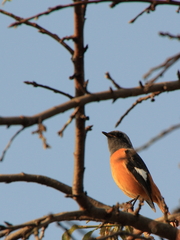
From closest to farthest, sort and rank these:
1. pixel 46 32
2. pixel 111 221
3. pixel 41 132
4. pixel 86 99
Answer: pixel 41 132 < pixel 86 99 < pixel 46 32 < pixel 111 221

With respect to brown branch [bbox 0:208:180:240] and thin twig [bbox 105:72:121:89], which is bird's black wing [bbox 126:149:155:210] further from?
thin twig [bbox 105:72:121:89]

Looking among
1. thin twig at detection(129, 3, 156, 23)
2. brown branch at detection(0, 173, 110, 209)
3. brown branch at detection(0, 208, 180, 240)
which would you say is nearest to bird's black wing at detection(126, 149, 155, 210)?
brown branch at detection(0, 208, 180, 240)

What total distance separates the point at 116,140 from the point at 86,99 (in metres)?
7.09

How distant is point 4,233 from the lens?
338cm

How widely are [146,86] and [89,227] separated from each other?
256 cm

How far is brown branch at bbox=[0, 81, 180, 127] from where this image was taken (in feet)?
7.36

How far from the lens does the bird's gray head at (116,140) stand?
31.0ft

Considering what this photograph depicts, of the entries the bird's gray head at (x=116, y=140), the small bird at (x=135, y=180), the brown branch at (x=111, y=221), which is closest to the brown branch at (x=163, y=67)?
the brown branch at (x=111, y=221)

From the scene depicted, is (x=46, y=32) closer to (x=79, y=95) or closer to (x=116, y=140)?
(x=79, y=95)

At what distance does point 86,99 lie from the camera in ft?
8.30

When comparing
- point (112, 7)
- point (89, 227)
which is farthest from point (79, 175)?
point (89, 227)

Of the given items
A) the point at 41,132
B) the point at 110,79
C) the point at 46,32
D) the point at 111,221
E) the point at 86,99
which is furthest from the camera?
the point at 111,221

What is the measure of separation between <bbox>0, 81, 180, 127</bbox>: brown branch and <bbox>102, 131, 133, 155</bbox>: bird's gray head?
6711 millimetres

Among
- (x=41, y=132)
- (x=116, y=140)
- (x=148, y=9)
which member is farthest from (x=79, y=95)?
(x=116, y=140)
